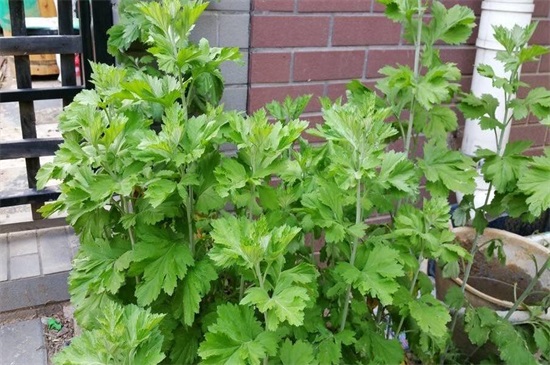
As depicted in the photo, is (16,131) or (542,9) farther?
(16,131)

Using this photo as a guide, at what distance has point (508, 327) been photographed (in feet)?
5.02

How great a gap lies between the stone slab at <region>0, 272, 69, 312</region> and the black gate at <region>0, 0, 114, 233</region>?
33 cm

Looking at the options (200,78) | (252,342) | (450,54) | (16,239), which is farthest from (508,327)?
(16,239)

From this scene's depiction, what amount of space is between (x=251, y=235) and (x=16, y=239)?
1.80 metres

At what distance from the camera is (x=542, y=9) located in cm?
255

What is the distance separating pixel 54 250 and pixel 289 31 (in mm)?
1368

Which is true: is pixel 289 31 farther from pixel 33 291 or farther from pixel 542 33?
pixel 33 291

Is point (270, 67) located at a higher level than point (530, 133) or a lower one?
higher

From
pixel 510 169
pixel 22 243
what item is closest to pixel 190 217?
pixel 510 169

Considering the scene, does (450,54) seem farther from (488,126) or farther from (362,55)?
(488,126)

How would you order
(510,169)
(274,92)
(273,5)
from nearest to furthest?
1. (510,169)
2. (273,5)
3. (274,92)

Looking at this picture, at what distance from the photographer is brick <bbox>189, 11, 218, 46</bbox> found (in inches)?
73.9

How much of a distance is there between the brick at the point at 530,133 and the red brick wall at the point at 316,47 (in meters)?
0.70

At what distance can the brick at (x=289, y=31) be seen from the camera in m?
2.00
